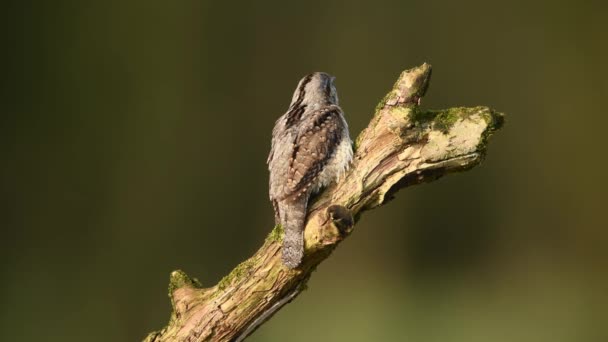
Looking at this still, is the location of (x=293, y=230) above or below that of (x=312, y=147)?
below

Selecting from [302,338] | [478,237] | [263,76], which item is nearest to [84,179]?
[263,76]

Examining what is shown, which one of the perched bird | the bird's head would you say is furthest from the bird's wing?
the bird's head

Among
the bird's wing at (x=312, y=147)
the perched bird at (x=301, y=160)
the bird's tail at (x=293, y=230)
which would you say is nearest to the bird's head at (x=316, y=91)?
the perched bird at (x=301, y=160)

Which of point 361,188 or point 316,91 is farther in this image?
point 316,91

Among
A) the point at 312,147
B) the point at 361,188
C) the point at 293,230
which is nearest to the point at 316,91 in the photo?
the point at 312,147

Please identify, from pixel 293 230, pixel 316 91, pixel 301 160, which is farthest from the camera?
pixel 316 91

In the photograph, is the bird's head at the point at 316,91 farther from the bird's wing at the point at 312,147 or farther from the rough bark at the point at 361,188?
the rough bark at the point at 361,188

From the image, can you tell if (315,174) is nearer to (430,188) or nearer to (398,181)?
(398,181)

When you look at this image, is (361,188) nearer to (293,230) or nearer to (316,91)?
(293,230)
